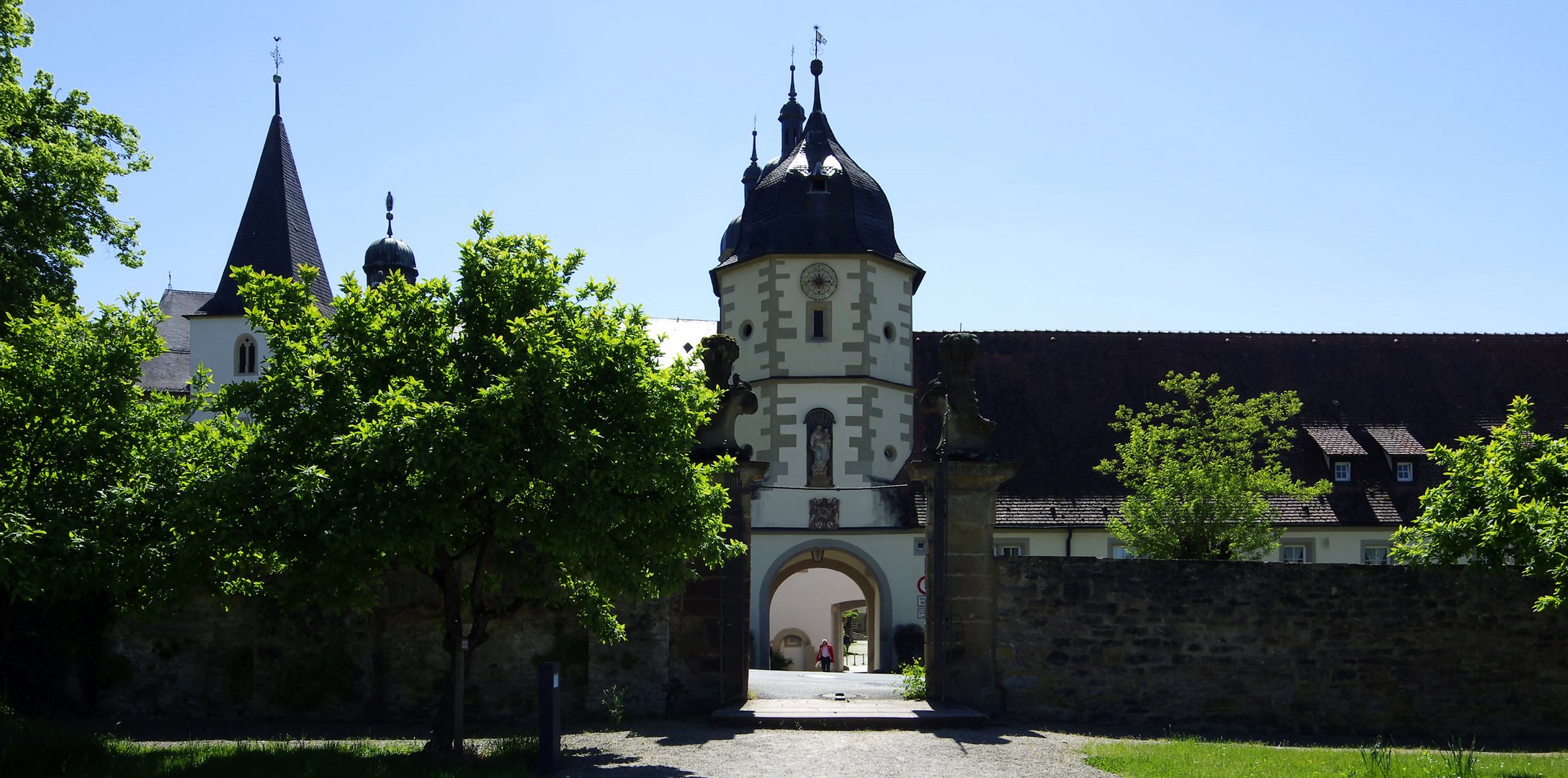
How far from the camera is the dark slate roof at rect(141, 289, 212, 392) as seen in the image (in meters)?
50.1

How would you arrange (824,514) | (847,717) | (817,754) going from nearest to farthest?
(817,754) → (847,717) → (824,514)

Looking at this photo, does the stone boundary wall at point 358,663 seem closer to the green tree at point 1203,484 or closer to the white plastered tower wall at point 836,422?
the green tree at point 1203,484

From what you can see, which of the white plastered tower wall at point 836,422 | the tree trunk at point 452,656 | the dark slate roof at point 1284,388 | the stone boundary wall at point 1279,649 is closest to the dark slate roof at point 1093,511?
the dark slate roof at point 1284,388

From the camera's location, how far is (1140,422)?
90.8ft

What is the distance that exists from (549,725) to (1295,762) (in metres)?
6.91

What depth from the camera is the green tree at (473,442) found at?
1284cm

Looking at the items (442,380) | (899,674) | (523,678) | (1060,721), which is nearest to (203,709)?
(523,678)

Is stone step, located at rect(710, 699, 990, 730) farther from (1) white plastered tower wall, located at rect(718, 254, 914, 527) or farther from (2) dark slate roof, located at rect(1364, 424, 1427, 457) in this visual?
(2) dark slate roof, located at rect(1364, 424, 1427, 457)

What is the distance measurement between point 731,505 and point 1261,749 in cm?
629

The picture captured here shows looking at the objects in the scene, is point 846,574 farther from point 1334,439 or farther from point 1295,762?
point 1295,762

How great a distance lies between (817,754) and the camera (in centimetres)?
1388

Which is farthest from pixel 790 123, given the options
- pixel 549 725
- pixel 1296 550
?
pixel 549 725

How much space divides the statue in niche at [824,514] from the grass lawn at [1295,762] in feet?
53.6

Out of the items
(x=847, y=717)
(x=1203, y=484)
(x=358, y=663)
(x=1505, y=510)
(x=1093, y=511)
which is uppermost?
(x=1203, y=484)
